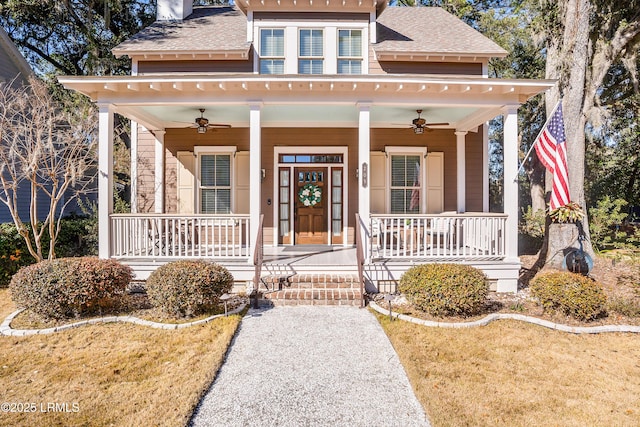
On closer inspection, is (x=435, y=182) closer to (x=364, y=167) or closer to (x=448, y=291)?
(x=364, y=167)

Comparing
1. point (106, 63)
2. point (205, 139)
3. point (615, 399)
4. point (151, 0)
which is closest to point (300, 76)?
point (205, 139)

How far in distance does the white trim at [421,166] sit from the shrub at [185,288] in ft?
16.0

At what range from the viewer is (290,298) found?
18.1 feet

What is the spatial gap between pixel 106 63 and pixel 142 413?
45.0 feet

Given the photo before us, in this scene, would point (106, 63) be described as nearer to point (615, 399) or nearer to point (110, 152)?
point (110, 152)

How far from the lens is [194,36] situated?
8375mm

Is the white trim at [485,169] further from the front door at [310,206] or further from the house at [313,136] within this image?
the front door at [310,206]

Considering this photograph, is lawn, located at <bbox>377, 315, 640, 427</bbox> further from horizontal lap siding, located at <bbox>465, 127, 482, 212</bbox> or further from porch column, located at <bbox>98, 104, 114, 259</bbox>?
porch column, located at <bbox>98, 104, 114, 259</bbox>

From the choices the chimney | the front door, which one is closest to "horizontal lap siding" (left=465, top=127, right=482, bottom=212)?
the front door

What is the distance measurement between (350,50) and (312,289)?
5.56 metres

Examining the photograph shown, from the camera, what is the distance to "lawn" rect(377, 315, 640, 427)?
283 cm

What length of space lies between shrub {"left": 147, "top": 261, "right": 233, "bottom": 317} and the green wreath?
12.3 ft

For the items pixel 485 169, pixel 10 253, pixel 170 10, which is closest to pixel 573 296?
pixel 485 169

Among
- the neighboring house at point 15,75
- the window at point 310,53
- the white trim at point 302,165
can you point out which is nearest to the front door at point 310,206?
the white trim at point 302,165
